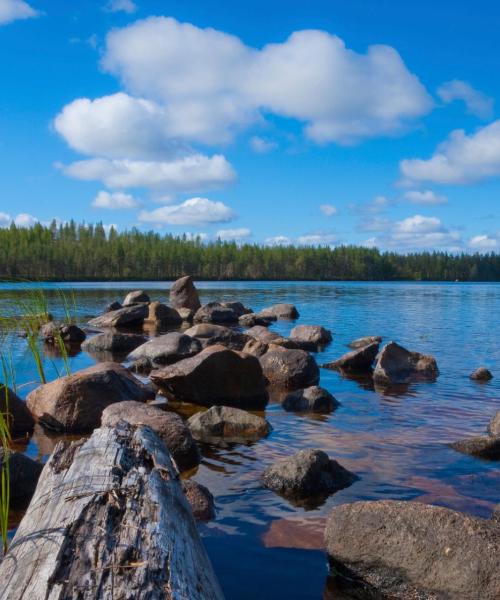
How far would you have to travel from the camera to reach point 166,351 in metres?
17.2

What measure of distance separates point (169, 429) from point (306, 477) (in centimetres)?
225

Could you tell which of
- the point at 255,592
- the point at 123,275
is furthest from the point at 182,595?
the point at 123,275

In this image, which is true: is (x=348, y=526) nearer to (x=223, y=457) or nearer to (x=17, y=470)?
(x=223, y=457)

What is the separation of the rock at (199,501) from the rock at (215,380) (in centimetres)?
562

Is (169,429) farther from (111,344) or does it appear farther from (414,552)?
(111,344)

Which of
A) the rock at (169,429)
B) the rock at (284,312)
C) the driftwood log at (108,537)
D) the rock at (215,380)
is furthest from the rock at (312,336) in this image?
the driftwood log at (108,537)

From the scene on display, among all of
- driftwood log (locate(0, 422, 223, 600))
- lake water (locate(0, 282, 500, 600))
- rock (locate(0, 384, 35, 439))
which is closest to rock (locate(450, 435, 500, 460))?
lake water (locate(0, 282, 500, 600))

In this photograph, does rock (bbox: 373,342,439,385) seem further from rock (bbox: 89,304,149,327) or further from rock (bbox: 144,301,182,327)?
rock (bbox: 89,304,149,327)

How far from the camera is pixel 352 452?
362 inches

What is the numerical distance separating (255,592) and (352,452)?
4330 mm

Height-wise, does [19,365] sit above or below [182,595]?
below

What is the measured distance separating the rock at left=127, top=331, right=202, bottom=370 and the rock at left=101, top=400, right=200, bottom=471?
7982 millimetres

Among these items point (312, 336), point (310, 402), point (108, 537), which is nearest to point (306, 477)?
point (108, 537)

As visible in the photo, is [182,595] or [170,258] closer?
[182,595]
